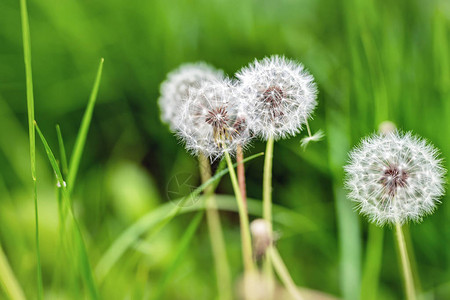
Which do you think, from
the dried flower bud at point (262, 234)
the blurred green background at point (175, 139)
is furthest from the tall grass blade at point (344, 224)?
the dried flower bud at point (262, 234)

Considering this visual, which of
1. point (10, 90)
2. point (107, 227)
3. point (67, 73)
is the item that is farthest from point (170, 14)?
point (107, 227)

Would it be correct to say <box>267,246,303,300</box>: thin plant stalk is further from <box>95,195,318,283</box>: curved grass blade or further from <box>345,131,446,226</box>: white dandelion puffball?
<box>95,195,318,283</box>: curved grass blade

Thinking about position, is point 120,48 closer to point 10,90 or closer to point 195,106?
point 10,90

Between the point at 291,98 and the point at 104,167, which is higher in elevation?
the point at 104,167

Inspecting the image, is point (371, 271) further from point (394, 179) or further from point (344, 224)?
point (394, 179)

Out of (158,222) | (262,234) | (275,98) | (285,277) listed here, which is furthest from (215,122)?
(158,222)
